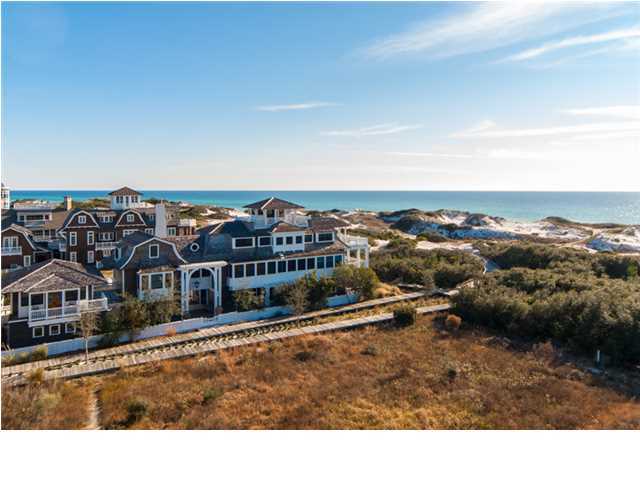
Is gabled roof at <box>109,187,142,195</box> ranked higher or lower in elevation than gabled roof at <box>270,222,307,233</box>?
higher

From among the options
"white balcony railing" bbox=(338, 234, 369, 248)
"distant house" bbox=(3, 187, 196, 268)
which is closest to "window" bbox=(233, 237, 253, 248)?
"white balcony railing" bbox=(338, 234, 369, 248)

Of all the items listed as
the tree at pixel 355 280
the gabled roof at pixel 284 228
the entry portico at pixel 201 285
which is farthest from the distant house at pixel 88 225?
the tree at pixel 355 280

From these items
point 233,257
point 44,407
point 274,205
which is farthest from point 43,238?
point 44,407

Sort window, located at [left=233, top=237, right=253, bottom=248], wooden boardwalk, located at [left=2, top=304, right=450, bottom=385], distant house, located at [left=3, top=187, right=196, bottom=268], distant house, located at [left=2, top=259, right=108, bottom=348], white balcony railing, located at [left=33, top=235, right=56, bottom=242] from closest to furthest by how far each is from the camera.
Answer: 1. wooden boardwalk, located at [left=2, top=304, right=450, bottom=385]
2. distant house, located at [left=2, top=259, right=108, bottom=348]
3. window, located at [left=233, top=237, right=253, bottom=248]
4. distant house, located at [left=3, top=187, right=196, bottom=268]
5. white balcony railing, located at [left=33, top=235, right=56, bottom=242]

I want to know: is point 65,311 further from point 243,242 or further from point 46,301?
point 243,242

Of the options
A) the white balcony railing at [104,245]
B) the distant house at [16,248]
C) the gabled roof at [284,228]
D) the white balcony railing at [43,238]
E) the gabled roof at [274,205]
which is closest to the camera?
the gabled roof at [284,228]

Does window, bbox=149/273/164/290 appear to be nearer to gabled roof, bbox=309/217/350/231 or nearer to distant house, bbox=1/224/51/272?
gabled roof, bbox=309/217/350/231

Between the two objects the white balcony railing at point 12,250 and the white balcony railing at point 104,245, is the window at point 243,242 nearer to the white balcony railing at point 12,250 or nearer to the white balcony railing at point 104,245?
the white balcony railing at point 104,245

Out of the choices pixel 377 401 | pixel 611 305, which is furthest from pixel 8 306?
pixel 611 305
